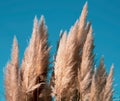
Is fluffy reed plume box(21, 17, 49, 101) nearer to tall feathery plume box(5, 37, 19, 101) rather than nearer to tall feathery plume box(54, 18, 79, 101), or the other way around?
tall feathery plume box(5, 37, 19, 101)

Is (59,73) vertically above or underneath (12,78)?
above

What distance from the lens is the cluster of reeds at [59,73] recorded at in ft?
36.2

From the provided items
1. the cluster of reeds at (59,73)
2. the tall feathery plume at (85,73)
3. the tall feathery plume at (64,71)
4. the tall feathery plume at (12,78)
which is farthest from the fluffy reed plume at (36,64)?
the tall feathery plume at (85,73)

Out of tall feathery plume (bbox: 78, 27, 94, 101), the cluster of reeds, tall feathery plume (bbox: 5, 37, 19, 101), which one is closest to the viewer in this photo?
tall feathery plume (bbox: 5, 37, 19, 101)

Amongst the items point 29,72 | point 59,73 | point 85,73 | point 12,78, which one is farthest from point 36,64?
point 85,73

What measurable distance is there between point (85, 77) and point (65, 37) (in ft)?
2.44

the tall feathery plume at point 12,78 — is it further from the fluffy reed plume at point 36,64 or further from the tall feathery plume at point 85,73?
the tall feathery plume at point 85,73

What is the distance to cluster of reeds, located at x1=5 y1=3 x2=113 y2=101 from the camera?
11.0 metres

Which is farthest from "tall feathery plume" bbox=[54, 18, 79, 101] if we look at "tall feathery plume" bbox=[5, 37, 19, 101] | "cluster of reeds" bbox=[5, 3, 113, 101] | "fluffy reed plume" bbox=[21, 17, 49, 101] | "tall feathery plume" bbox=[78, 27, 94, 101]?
"tall feathery plume" bbox=[5, 37, 19, 101]

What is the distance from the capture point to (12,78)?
1091cm

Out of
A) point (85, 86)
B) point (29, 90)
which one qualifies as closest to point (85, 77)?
point (85, 86)

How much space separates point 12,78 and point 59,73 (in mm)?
781

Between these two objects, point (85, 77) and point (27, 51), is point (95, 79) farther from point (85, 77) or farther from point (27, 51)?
point (27, 51)

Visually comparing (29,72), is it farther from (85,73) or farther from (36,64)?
(85,73)
